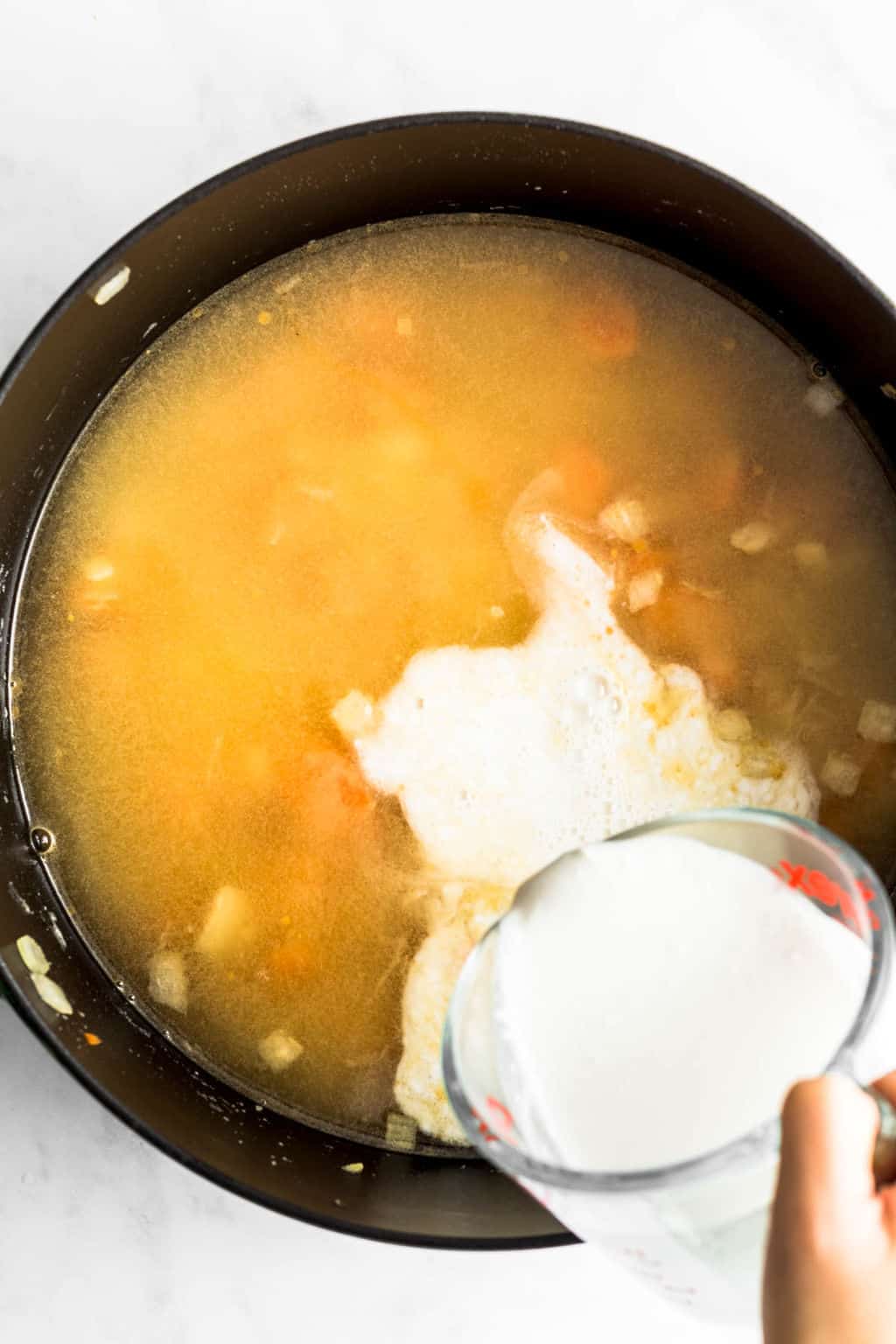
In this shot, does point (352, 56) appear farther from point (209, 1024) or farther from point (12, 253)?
point (209, 1024)

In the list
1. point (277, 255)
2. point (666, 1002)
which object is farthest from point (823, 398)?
point (666, 1002)

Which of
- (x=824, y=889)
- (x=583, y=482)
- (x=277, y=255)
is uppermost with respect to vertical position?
(x=277, y=255)

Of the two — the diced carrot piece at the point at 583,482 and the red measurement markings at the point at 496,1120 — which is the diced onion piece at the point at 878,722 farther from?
the red measurement markings at the point at 496,1120

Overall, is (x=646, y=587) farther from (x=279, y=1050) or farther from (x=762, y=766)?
(x=279, y=1050)

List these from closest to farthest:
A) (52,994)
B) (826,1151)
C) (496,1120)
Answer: (826,1151), (496,1120), (52,994)

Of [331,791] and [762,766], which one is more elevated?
[331,791]

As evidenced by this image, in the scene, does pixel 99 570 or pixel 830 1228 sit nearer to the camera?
pixel 830 1228

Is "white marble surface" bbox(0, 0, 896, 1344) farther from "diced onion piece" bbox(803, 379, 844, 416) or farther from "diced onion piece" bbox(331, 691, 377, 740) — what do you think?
"diced onion piece" bbox(331, 691, 377, 740)
